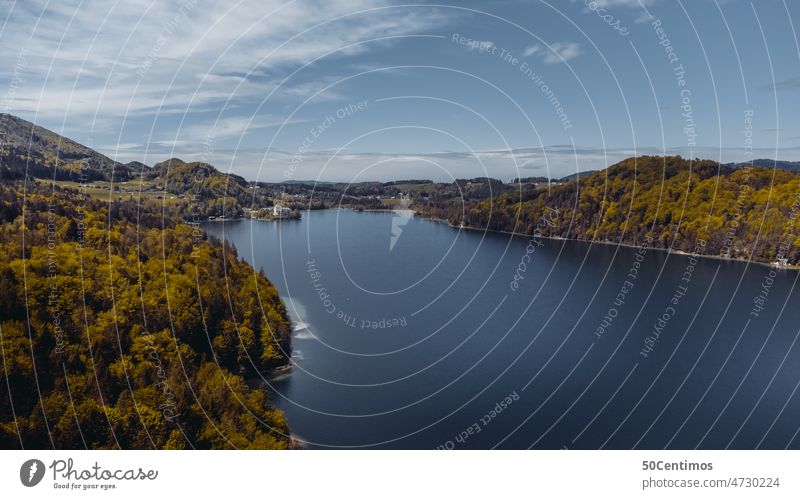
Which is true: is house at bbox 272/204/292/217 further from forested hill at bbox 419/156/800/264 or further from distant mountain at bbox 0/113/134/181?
forested hill at bbox 419/156/800/264

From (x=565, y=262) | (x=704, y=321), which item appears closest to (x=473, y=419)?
(x=704, y=321)

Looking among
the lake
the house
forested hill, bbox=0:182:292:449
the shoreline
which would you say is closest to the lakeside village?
the house

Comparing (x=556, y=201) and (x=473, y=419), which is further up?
(x=556, y=201)

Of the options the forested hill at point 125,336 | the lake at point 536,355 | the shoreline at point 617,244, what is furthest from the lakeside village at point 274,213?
the forested hill at point 125,336

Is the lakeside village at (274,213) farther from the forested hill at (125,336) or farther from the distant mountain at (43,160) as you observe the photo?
the forested hill at (125,336)

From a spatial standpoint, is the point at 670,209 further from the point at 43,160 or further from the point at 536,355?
the point at 43,160

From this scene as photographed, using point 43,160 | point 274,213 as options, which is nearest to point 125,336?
point 43,160

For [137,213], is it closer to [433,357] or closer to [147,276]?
[147,276]
